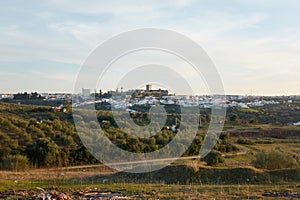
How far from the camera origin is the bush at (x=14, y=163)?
74.4ft

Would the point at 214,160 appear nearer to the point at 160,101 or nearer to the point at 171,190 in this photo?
the point at 171,190

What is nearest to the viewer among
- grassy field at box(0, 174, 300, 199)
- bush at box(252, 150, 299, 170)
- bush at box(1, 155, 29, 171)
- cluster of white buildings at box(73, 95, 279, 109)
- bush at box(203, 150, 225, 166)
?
grassy field at box(0, 174, 300, 199)

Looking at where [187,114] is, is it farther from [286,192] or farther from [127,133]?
[286,192]

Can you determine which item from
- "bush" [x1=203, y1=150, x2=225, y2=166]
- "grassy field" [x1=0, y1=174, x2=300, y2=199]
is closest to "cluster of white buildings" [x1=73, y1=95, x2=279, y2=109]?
"bush" [x1=203, y1=150, x2=225, y2=166]

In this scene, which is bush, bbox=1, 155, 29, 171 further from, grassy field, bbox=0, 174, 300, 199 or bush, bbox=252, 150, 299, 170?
bush, bbox=252, 150, 299, 170

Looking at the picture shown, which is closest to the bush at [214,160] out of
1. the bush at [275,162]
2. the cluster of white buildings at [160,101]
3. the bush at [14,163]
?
the bush at [275,162]

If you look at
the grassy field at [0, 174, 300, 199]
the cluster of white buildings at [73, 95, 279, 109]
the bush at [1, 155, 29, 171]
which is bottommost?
the bush at [1, 155, 29, 171]

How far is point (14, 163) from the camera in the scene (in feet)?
74.6

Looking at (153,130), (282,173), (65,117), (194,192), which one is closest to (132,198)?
(194,192)

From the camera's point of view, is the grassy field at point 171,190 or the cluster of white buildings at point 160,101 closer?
→ the grassy field at point 171,190

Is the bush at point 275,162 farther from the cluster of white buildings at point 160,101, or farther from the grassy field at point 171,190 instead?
the cluster of white buildings at point 160,101

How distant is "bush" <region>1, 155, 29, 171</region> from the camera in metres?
22.7

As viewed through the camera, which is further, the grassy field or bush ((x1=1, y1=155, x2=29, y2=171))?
bush ((x1=1, y1=155, x2=29, y2=171))

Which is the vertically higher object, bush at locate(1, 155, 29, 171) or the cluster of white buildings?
the cluster of white buildings
